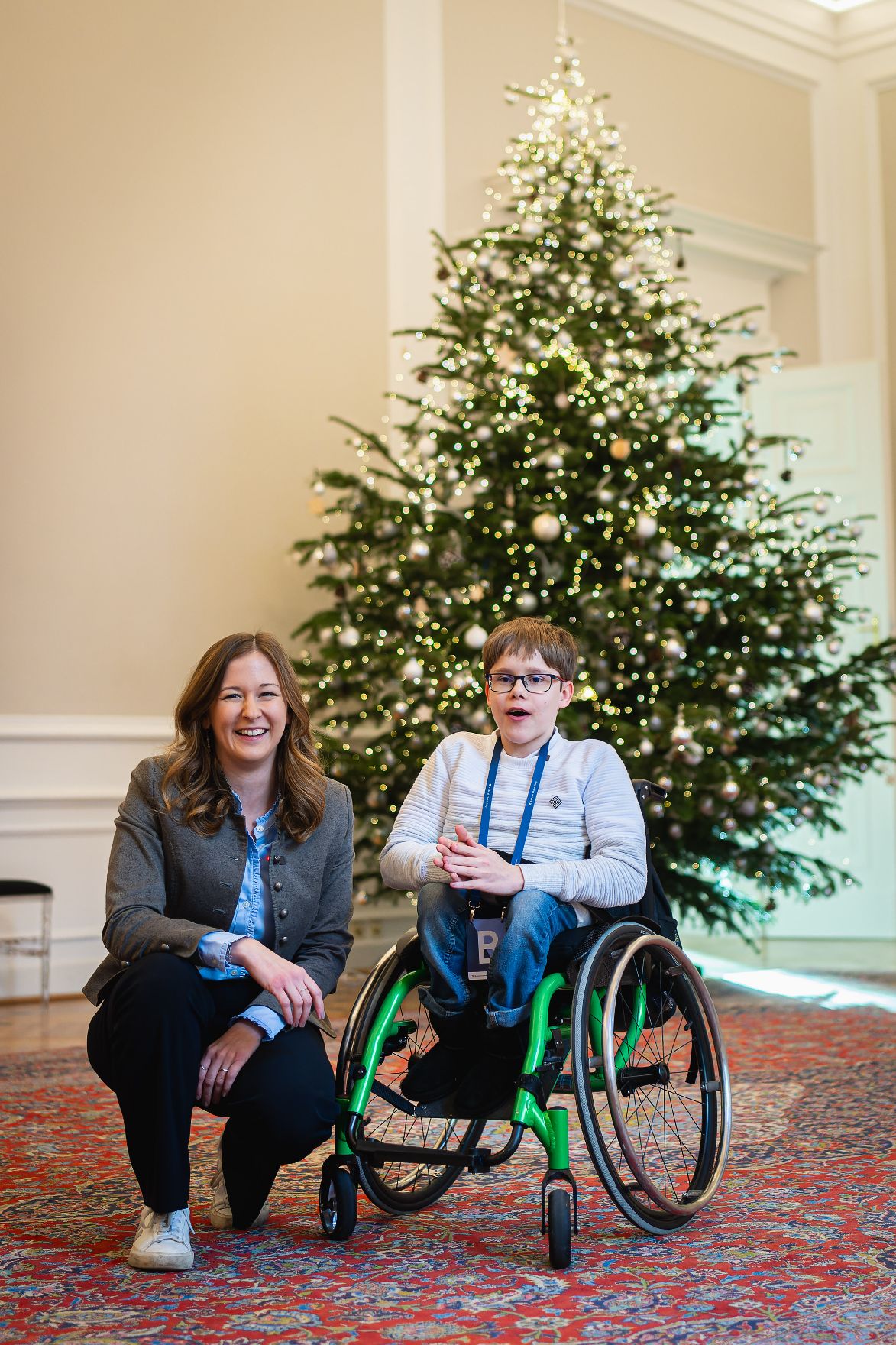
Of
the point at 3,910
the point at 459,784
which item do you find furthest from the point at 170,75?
the point at 459,784

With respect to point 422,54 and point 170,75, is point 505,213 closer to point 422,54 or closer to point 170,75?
point 422,54

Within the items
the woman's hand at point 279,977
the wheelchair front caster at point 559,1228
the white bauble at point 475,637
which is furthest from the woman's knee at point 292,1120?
the white bauble at point 475,637

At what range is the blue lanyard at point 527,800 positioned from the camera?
231 cm

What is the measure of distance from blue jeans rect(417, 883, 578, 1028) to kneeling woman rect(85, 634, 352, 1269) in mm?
194

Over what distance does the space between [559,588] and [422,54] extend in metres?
2.79

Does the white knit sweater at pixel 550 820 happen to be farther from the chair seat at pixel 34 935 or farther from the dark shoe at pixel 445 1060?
the chair seat at pixel 34 935

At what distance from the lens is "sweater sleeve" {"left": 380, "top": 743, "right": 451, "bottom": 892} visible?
90.7 inches

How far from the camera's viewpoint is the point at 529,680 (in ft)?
7.80

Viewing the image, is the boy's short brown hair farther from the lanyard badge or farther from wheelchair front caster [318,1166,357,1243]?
wheelchair front caster [318,1166,357,1243]

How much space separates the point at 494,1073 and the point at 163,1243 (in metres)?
0.55

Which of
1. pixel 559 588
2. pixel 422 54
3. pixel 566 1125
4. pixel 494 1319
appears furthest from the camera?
pixel 422 54

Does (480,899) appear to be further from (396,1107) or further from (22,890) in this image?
(22,890)

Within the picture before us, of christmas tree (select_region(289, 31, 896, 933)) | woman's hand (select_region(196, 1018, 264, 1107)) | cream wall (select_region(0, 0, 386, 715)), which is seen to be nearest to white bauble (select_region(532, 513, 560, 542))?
christmas tree (select_region(289, 31, 896, 933))

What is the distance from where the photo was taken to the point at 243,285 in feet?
18.4
